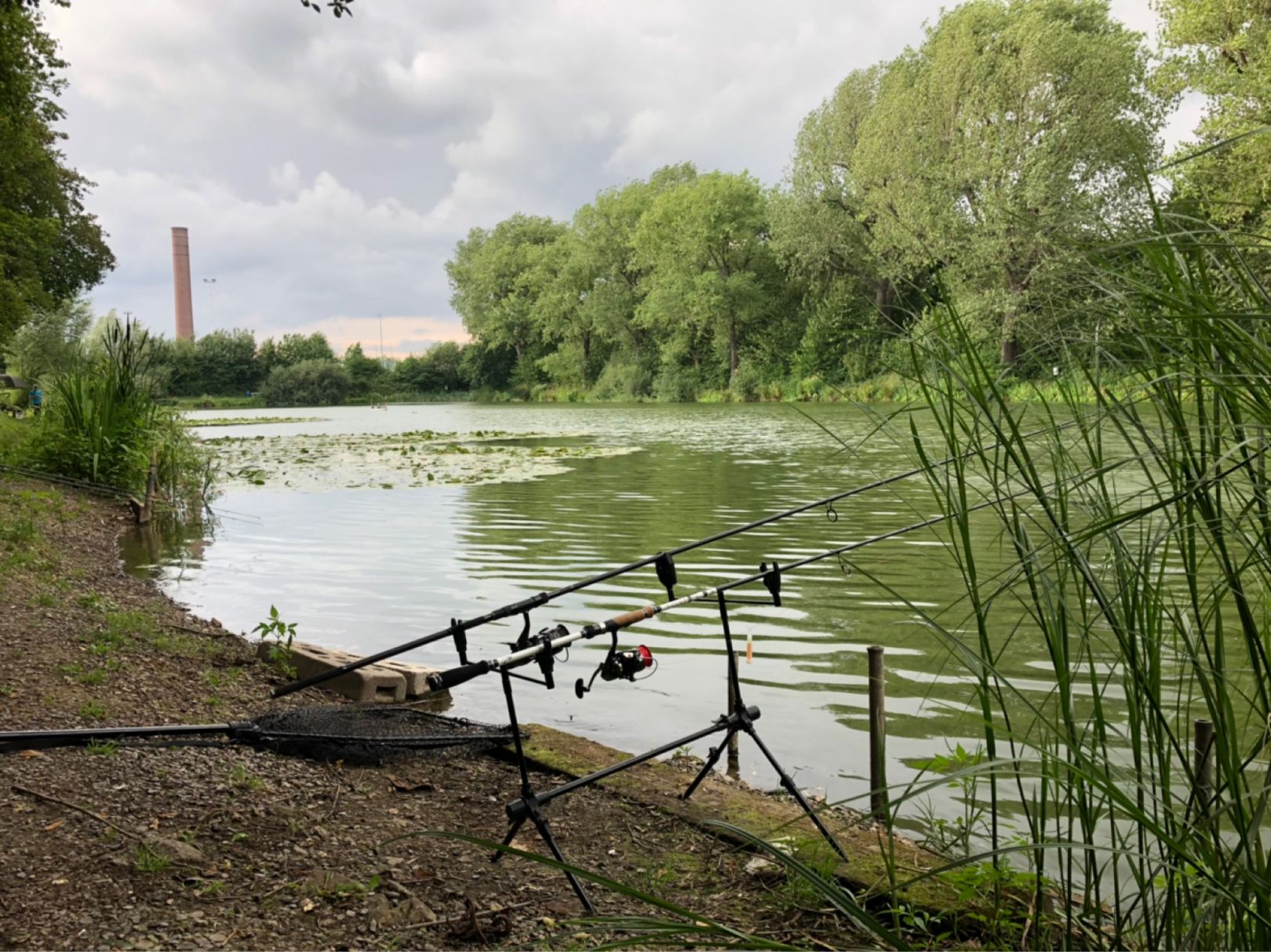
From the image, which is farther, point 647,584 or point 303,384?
point 303,384

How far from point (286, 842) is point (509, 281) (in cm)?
7287

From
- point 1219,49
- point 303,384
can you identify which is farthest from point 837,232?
point 303,384

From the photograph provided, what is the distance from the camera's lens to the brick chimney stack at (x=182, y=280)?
70438 millimetres

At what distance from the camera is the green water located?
15.2 ft

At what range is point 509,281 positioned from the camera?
241 feet

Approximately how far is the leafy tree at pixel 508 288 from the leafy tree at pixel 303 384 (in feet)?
45.0

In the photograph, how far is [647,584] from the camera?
764 centimetres

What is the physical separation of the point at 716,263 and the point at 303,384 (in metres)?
28.2

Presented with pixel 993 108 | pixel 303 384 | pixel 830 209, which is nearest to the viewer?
pixel 993 108

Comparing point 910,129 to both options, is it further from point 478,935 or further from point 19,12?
point 478,935

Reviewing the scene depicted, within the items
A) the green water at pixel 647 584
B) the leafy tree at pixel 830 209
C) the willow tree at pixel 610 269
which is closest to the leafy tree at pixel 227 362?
the willow tree at pixel 610 269

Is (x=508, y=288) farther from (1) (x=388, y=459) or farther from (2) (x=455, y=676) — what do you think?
(2) (x=455, y=676)

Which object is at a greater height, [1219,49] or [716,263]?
[1219,49]

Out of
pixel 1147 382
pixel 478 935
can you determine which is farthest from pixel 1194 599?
pixel 478 935
